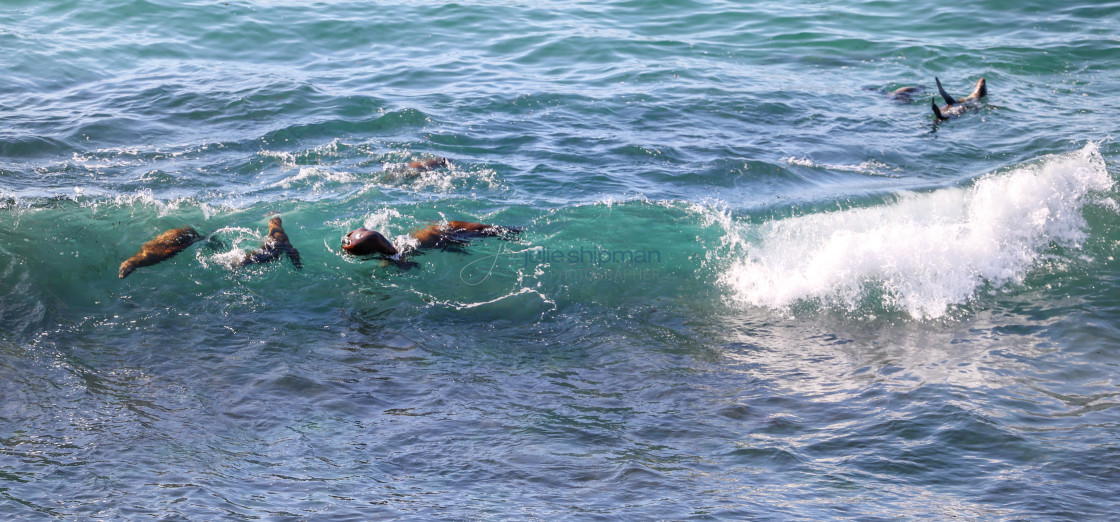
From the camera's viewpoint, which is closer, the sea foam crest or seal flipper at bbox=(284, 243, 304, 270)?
the sea foam crest

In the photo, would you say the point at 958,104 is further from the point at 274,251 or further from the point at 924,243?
the point at 274,251

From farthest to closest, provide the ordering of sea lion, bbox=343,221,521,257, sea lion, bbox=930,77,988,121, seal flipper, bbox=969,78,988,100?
1. seal flipper, bbox=969,78,988,100
2. sea lion, bbox=930,77,988,121
3. sea lion, bbox=343,221,521,257

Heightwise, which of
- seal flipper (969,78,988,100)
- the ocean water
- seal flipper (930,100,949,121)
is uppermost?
seal flipper (969,78,988,100)

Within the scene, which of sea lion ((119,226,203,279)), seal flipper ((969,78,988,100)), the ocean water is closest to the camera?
the ocean water

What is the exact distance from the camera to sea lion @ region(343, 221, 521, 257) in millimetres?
7691

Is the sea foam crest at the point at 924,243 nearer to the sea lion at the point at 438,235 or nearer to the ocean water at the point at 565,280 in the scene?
the ocean water at the point at 565,280

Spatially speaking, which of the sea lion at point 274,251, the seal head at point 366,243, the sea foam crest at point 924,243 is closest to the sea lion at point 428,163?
the sea lion at point 274,251

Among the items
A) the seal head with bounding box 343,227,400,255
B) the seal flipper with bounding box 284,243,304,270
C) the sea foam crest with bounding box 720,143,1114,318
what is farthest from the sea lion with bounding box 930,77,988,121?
the seal flipper with bounding box 284,243,304,270

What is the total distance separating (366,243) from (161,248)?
2.28m

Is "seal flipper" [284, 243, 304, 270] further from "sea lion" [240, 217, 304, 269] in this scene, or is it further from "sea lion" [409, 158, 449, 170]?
"sea lion" [409, 158, 449, 170]

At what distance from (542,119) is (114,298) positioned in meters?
6.22

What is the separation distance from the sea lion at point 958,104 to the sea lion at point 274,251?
29.4 ft

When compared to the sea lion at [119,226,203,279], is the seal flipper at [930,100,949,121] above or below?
above

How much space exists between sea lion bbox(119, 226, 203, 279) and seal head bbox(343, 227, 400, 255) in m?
1.84
